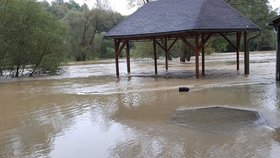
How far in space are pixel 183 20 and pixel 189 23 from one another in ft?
2.67

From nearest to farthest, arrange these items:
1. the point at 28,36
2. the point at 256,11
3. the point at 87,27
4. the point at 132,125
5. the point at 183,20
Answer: the point at 132,125, the point at 183,20, the point at 28,36, the point at 256,11, the point at 87,27

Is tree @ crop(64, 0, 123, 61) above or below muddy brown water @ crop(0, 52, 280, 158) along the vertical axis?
above

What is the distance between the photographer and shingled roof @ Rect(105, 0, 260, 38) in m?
18.8

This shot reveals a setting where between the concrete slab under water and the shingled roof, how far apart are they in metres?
8.25

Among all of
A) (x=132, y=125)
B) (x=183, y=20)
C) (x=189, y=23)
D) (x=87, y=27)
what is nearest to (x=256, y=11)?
(x=87, y=27)

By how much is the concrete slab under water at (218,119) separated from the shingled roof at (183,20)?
8.25 metres

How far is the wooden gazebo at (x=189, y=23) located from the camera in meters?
18.8

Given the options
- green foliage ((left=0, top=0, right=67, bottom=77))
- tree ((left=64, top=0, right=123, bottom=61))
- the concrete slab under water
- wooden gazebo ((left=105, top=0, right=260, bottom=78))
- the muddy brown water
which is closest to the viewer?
the muddy brown water

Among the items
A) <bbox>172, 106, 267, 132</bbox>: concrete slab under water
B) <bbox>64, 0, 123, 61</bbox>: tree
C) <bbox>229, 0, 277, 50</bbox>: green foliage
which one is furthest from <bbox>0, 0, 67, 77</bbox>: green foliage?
<bbox>64, 0, 123, 61</bbox>: tree

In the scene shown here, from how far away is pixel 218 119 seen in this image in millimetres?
9195

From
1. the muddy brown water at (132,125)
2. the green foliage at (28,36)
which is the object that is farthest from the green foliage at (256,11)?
the muddy brown water at (132,125)

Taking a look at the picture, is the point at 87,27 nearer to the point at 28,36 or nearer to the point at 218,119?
the point at 28,36

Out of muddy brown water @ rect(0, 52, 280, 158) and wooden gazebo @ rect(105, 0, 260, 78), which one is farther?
wooden gazebo @ rect(105, 0, 260, 78)

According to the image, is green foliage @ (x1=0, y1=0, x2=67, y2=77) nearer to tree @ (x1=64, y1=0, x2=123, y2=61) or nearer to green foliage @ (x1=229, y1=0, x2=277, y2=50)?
green foliage @ (x1=229, y1=0, x2=277, y2=50)
